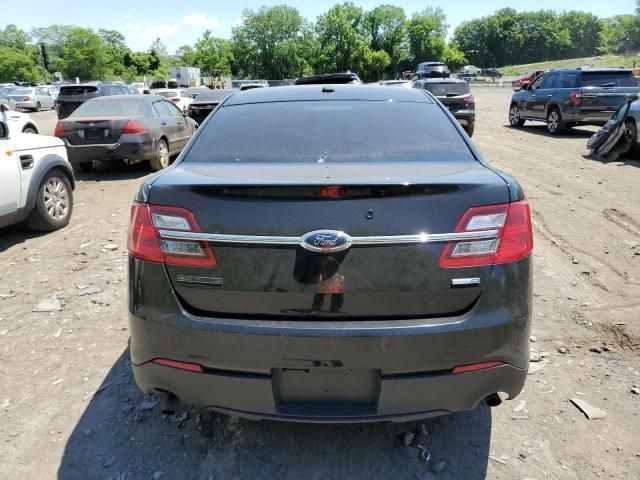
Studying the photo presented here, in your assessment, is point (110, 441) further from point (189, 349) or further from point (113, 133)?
point (113, 133)

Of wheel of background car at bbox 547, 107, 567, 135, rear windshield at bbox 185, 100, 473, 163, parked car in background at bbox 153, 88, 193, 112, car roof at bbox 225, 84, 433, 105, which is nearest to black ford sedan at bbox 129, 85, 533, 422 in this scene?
rear windshield at bbox 185, 100, 473, 163

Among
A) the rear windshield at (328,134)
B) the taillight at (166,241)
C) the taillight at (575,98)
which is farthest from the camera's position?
the taillight at (575,98)

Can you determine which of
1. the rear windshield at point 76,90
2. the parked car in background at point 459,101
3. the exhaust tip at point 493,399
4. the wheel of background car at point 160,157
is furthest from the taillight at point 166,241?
the rear windshield at point 76,90

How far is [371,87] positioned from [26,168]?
14.3 feet

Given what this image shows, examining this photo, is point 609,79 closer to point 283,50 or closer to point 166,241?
point 166,241

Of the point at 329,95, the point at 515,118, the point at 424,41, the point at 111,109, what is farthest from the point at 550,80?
the point at 424,41

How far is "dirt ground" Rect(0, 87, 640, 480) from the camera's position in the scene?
2.53 metres

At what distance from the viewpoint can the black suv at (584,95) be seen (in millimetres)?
14156

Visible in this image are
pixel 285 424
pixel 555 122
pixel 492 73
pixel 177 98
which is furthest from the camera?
pixel 492 73

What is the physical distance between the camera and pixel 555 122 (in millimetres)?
15281

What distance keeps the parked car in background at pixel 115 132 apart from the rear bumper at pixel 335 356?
Answer: 8455 millimetres

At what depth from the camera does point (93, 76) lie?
92250mm

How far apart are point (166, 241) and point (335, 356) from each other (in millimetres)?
856

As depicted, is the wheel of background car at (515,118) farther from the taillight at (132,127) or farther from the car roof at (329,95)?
the car roof at (329,95)
